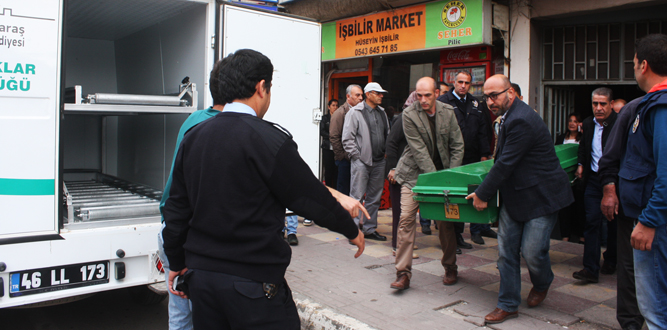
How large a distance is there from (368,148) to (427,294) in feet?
8.34

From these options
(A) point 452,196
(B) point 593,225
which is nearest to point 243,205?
(A) point 452,196

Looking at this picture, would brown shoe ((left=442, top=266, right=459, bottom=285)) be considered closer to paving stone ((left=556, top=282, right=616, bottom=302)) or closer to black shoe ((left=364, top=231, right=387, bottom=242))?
paving stone ((left=556, top=282, right=616, bottom=302))

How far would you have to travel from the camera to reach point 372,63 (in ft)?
32.6

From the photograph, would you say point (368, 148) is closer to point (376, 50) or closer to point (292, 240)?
point (292, 240)

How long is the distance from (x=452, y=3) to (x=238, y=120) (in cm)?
667

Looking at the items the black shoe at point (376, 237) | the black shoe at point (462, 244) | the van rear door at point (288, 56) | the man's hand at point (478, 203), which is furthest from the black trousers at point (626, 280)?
the black shoe at point (376, 237)

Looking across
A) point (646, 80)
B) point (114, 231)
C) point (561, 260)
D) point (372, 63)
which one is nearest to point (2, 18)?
point (114, 231)

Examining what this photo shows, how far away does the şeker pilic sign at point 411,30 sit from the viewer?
299 inches

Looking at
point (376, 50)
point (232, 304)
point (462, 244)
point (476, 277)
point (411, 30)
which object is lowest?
point (476, 277)

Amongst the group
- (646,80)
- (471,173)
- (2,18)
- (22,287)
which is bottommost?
(22,287)

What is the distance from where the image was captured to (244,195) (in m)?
2.04

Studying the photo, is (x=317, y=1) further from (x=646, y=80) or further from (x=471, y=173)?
(x=646, y=80)

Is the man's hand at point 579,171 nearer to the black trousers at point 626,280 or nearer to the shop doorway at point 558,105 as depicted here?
the black trousers at point 626,280

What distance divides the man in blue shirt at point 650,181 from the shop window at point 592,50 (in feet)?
14.7
